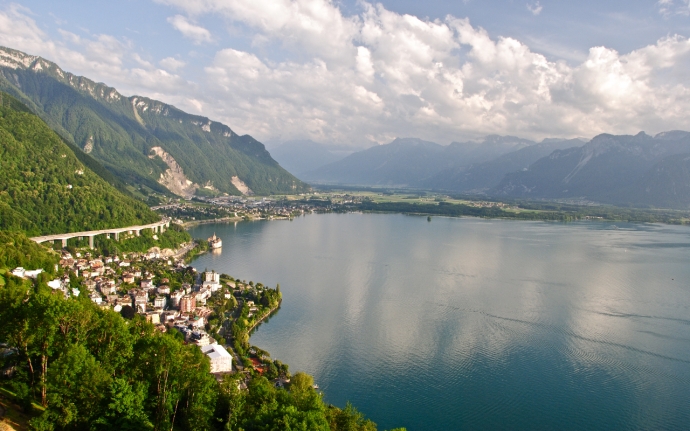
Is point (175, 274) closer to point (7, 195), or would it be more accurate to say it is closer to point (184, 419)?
point (7, 195)

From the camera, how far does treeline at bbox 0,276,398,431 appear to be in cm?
688

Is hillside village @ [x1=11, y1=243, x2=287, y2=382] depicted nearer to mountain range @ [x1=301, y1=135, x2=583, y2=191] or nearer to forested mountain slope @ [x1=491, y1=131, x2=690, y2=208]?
forested mountain slope @ [x1=491, y1=131, x2=690, y2=208]

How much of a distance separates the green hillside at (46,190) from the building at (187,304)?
392 inches

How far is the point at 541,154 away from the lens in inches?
5320

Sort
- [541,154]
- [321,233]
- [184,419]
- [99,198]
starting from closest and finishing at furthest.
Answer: [184,419]
[99,198]
[321,233]
[541,154]

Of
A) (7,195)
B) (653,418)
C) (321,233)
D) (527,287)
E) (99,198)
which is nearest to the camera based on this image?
(653,418)

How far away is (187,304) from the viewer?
52.5 ft

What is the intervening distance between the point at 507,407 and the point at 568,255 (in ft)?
64.2

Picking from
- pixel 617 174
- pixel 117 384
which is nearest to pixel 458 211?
pixel 617 174

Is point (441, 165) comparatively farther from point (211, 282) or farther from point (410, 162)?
point (211, 282)

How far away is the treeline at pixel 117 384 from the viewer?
6875 mm

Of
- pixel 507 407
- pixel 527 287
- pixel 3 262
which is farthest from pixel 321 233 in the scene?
pixel 507 407

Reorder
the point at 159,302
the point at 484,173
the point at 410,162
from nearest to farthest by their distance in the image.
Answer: the point at 159,302 → the point at 484,173 → the point at 410,162

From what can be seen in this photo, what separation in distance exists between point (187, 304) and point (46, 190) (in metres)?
13.7
